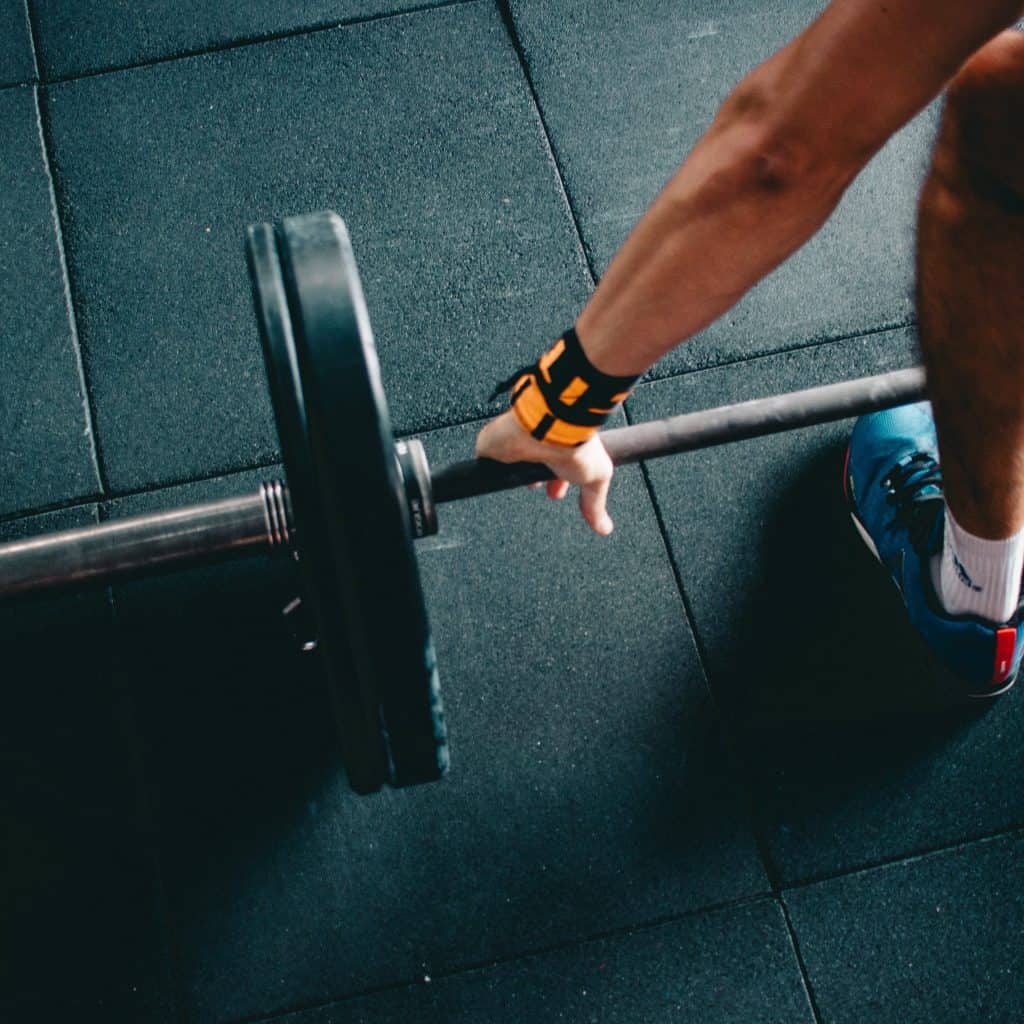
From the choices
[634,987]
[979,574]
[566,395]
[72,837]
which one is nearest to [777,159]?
[566,395]

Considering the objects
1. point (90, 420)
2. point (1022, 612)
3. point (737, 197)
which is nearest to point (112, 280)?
point (90, 420)

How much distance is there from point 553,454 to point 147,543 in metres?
0.38

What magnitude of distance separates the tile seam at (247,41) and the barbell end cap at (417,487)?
3.22 ft

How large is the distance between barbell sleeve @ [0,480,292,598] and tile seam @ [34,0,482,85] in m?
0.95

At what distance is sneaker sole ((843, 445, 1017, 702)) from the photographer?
116 centimetres

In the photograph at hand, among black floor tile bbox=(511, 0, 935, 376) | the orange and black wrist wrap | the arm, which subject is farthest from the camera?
black floor tile bbox=(511, 0, 935, 376)

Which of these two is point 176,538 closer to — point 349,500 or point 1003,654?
point 349,500

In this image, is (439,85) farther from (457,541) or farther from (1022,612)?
(1022,612)

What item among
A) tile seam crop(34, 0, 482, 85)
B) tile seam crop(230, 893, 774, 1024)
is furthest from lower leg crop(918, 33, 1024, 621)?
tile seam crop(34, 0, 482, 85)

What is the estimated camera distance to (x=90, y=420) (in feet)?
4.30

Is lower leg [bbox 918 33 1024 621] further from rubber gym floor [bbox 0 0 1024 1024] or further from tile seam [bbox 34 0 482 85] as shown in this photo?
tile seam [bbox 34 0 482 85]

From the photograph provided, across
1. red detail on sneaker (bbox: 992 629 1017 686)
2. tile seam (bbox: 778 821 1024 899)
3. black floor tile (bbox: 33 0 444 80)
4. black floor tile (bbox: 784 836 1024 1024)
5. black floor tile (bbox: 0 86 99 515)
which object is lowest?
black floor tile (bbox: 784 836 1024 1024)

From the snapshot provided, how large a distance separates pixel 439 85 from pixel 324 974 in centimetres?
126

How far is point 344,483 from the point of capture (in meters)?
0.67
